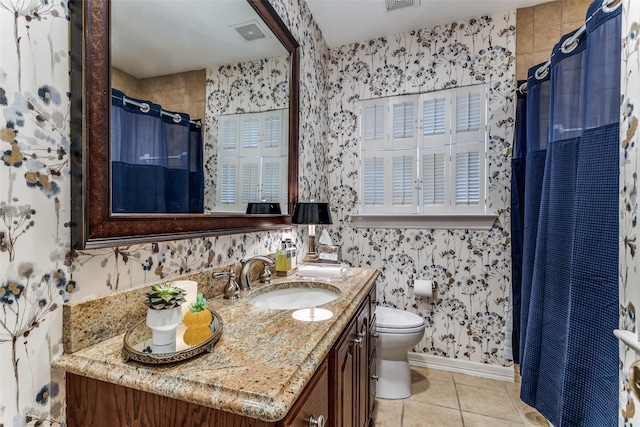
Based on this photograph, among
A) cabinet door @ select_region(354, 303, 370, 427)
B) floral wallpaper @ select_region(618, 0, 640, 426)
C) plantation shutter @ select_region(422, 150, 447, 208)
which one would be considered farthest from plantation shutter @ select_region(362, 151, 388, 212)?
floral wallpaper @ select_region(618, 0, 640, 426)

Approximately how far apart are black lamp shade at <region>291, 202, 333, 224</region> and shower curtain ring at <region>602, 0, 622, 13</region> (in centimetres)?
145

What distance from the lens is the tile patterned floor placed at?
1760 mm

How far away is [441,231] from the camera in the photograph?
235 cm

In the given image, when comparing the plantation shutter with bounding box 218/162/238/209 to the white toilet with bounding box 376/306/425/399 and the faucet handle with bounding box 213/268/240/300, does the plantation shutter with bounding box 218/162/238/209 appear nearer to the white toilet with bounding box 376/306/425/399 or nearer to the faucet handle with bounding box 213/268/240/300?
the faucet handle with bounding box 213/268/240/300

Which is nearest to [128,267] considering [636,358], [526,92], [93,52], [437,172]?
[93,52]

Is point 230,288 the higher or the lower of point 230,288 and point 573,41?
the lower

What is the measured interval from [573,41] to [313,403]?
187cm

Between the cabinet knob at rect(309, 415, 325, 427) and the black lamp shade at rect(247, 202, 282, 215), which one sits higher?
the black lamp shade at rect(247, 202, 282, 215)

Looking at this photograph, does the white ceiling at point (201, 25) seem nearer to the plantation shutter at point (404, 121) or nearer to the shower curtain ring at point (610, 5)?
the plantation shutter at point (404, 121)

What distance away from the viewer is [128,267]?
0.85 m

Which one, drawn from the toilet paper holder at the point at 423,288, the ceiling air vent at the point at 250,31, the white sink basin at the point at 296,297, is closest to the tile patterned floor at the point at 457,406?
the toilet paper holder at the point at 423,288

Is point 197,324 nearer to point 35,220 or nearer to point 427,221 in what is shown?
point 35,220

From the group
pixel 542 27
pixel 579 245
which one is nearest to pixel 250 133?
pixel 579 245

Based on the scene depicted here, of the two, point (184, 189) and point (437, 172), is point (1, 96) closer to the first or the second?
point (184, 189)
